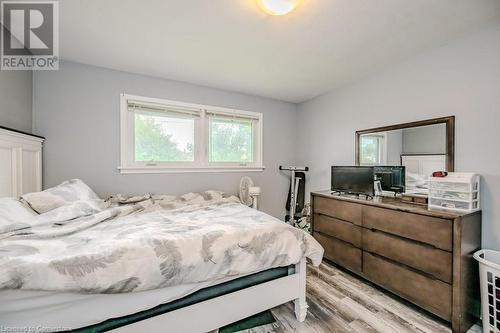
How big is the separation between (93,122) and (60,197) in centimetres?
102

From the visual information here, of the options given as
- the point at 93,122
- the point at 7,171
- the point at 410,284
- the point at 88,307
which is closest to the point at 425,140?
the point at 410,284

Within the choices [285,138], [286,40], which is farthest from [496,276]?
[285,138]

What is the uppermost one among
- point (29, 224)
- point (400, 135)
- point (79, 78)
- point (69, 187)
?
point (79, 78)

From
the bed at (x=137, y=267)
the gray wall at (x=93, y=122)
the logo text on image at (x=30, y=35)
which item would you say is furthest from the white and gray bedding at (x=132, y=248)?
the logo text on image at (x=30, y=35)

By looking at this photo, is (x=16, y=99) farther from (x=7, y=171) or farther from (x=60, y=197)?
(x=60, y=197)

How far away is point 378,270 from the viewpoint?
1.98m

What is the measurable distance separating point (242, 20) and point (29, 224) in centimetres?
214

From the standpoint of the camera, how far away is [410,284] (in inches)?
68.7

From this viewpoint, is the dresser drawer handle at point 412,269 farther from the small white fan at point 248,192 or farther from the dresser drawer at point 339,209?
the small white fan at point 248,192

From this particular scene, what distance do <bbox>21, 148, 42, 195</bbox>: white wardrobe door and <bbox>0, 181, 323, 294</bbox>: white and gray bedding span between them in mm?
433

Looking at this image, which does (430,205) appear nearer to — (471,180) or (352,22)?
(471,180)

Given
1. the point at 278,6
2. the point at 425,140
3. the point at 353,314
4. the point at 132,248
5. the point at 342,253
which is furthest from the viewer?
the point at 342,253

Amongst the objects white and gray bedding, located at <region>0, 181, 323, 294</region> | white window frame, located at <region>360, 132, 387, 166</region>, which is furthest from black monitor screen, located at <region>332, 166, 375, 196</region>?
white and gray bedding, located at <region>0, 181, 323, 294</region>

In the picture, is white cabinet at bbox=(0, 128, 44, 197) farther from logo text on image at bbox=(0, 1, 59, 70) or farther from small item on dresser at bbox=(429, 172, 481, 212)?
small item on dresser at bbox=(429, 172, 481, 212)
